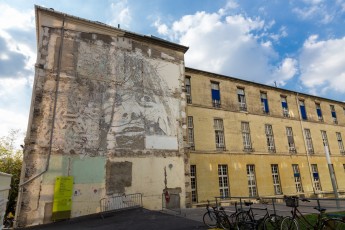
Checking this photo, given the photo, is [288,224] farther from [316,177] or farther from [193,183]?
[316,177]

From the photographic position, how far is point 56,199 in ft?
36.9

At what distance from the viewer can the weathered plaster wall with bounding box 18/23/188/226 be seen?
11703 millimetres

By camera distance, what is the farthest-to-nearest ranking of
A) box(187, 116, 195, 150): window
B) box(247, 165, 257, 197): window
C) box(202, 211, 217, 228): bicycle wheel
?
box(247, 165, 257, 197): window < box(187, 116, 195, 150): window < box(202, 211, 217, 228): bicycle wheel

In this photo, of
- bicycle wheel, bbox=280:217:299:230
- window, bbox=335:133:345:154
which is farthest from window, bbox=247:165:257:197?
window, bbox=335:133:345:154

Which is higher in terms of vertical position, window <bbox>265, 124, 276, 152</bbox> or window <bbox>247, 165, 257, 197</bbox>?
window <bbox>265, 124, 276, 152</bbox>

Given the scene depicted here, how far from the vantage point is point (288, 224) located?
662 centimetres

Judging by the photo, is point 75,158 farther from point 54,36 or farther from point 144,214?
point 54,36

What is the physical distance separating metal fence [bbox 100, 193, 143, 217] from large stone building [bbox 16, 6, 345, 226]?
267 mm

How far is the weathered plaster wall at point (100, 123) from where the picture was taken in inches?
461

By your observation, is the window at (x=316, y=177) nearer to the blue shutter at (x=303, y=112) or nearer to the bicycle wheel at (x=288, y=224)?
the blue shutter at (x=303, y=112)

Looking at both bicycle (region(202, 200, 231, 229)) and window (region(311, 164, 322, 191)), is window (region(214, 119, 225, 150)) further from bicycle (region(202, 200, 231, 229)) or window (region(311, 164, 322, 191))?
window (region(311, 164, 322, 191))

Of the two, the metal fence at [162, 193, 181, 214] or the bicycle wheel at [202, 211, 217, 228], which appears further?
the metal fence at [162, 193, 181, 214]

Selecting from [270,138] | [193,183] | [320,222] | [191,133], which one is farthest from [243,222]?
[270,138]

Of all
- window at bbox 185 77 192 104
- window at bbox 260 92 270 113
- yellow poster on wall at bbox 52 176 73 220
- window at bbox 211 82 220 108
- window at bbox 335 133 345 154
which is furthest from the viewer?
window at bbox 335 133 345 154
